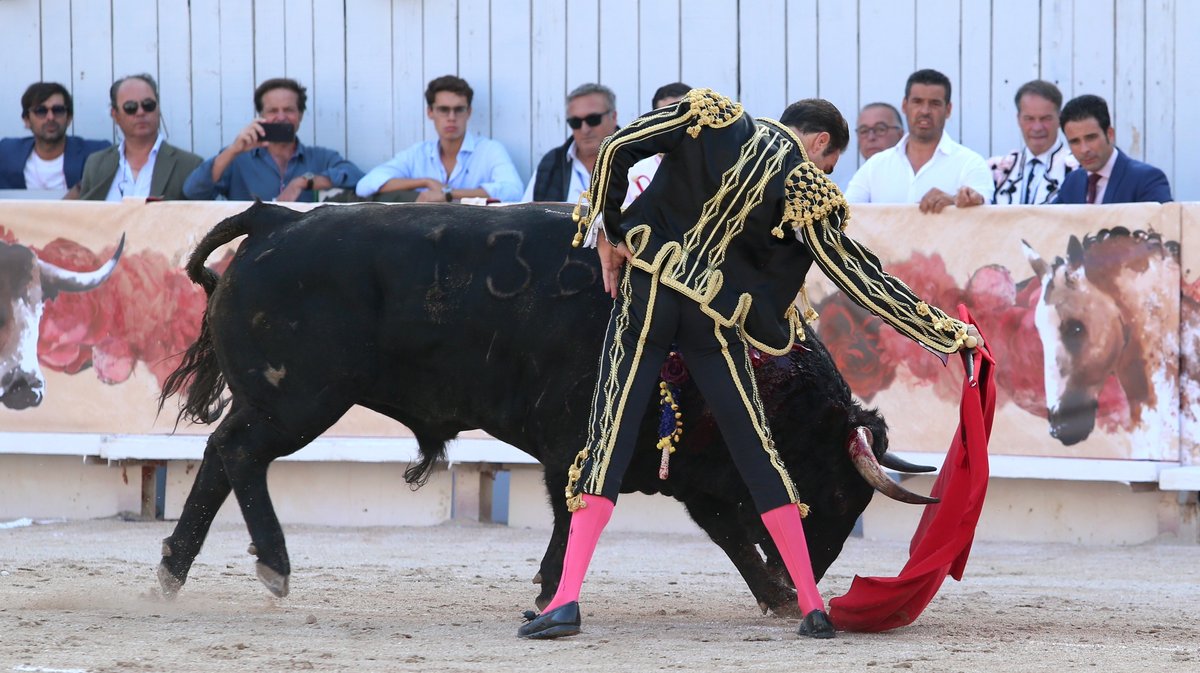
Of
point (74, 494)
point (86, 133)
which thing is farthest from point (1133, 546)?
point (86, 133)

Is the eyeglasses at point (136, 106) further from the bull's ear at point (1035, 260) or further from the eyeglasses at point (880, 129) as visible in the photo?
the bull's ear at point (1035, 260)

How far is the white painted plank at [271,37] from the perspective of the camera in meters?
9.89

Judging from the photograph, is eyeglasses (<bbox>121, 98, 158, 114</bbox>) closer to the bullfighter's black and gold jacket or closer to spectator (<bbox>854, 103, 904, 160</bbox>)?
spectator (<bbox>854, 103, 904, 160</bbox>)

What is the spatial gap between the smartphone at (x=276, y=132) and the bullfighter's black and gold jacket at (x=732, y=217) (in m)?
4.36

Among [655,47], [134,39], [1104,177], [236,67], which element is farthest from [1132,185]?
[134,39]

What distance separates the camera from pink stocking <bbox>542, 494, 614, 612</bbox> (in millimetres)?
4852

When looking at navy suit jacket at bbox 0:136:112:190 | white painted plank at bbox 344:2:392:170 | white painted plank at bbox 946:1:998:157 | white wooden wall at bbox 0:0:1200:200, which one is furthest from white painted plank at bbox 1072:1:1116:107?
navy suit jacket at bbox 0:136:112:190

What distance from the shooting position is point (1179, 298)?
7.48 meters

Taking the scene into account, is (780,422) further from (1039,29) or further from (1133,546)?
(1039,29)

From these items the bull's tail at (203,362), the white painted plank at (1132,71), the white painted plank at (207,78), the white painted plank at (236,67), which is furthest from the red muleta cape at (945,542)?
the white painted plank at (207,78)

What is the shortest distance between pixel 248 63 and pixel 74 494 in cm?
282

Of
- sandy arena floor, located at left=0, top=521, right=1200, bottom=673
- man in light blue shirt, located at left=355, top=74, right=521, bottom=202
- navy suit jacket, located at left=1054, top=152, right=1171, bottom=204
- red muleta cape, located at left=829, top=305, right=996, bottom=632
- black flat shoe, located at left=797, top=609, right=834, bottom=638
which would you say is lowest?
sandy arena floor, located at left=0, top=521, right=1200, bottom=673

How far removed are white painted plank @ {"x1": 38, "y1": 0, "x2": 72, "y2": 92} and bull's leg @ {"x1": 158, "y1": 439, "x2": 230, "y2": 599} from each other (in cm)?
511

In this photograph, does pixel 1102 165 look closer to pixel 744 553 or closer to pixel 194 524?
pixel 744 553
